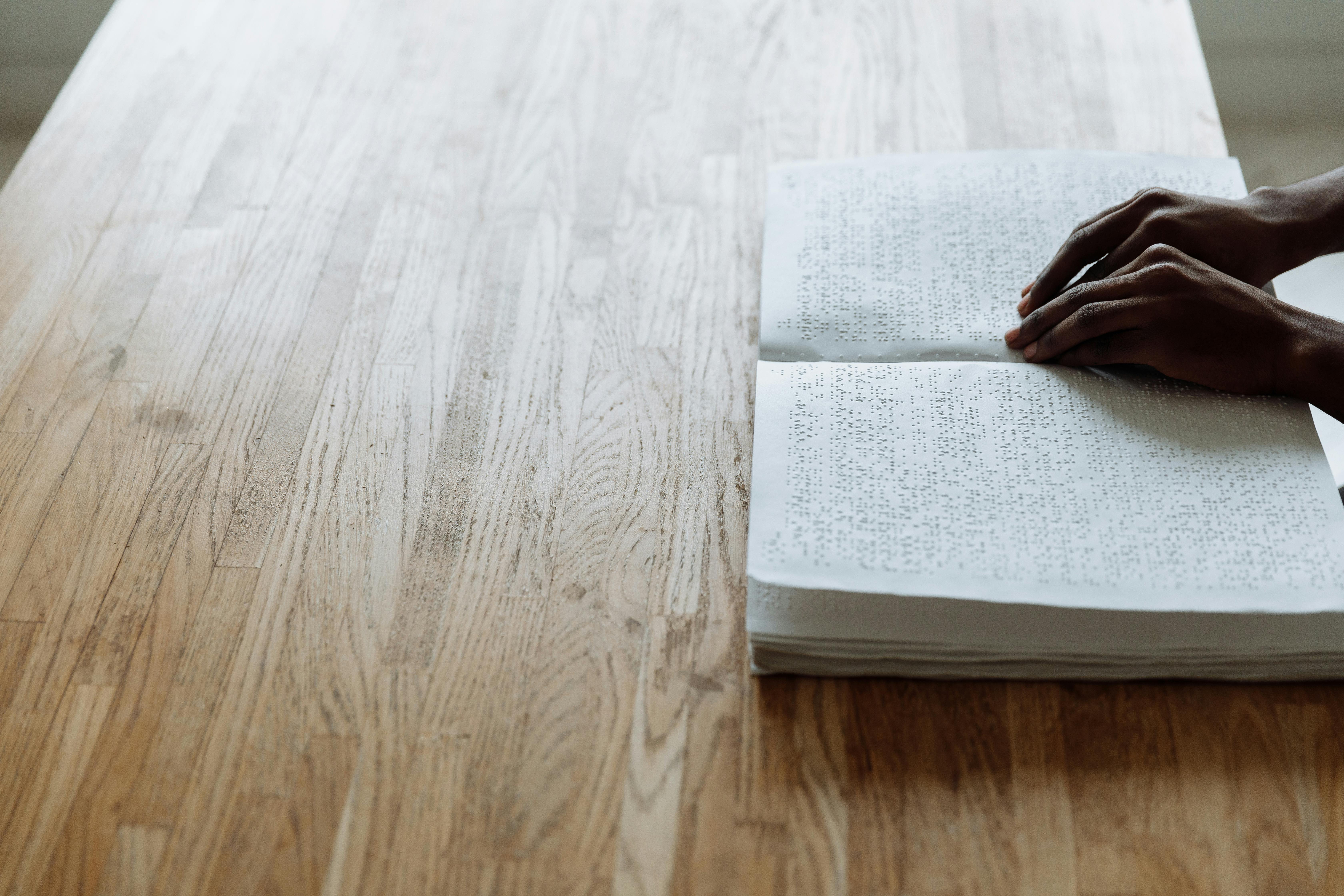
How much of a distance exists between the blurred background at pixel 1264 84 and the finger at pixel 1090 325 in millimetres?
828

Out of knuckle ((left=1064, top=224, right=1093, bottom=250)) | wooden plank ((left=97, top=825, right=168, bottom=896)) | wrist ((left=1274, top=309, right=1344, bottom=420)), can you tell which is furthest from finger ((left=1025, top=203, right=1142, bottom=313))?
wooden plank ((left=97, top=825, right=168, bottom=896))

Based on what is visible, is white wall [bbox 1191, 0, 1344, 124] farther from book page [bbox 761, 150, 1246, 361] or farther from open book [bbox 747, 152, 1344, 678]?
open book [bbox 747, 152, 1344, 678]

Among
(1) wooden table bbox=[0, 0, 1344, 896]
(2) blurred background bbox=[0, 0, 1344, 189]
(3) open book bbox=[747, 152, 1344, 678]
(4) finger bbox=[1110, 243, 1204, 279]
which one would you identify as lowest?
(2) blurred background bbox=[0, 0, 1344, 189]

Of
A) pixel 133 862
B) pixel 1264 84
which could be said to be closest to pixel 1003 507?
pixel 133 862

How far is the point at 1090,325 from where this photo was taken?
62 cm

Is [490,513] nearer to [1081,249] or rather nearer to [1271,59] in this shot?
[1081,249]

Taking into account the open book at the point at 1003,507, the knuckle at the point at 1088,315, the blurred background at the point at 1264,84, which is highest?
the knuckle at the point at 1088,315

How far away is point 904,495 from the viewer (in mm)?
571

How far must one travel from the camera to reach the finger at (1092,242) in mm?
665

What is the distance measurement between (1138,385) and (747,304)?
27cm

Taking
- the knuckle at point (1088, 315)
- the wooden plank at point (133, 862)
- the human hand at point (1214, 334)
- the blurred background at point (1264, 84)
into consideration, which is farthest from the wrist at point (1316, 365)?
the blurred background at point (1264, 84)

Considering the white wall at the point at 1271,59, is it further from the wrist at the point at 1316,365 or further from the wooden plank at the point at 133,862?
the wooden plank at the point at 133,862

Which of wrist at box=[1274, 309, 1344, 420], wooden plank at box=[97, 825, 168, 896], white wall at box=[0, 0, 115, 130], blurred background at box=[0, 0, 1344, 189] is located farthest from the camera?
white wall at box=[0, 0, 115, 130]

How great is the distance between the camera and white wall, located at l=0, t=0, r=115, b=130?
56.4 inches
